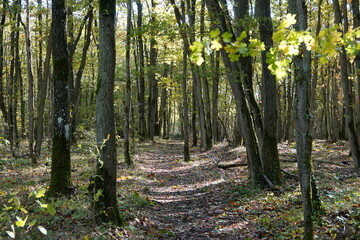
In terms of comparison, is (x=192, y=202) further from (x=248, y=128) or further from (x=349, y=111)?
(x=349, y=111)

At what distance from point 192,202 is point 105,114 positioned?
14.6ft

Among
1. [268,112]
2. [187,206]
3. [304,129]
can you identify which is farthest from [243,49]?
[268,112]

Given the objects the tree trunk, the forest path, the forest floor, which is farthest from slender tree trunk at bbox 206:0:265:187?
the tree trunk

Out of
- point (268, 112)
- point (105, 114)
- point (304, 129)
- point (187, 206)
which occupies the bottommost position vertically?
point (187, 206)

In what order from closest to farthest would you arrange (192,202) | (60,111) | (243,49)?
(243,49) → (60,111) → (192,202)

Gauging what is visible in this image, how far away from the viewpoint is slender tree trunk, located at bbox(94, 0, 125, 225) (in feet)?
19.0

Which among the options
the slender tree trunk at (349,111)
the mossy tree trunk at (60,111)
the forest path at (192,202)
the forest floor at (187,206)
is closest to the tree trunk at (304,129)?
the forest floor at (187,206)

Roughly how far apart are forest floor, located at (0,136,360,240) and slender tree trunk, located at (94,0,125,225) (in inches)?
10.5

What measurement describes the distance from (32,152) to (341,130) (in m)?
24.3

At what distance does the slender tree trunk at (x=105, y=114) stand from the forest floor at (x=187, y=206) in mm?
266

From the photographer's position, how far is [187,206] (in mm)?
8547

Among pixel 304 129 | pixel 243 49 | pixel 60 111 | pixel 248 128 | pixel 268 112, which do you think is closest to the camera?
pixel 243 49

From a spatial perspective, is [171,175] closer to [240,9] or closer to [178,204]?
[178,204]

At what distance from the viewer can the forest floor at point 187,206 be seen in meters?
5.40
